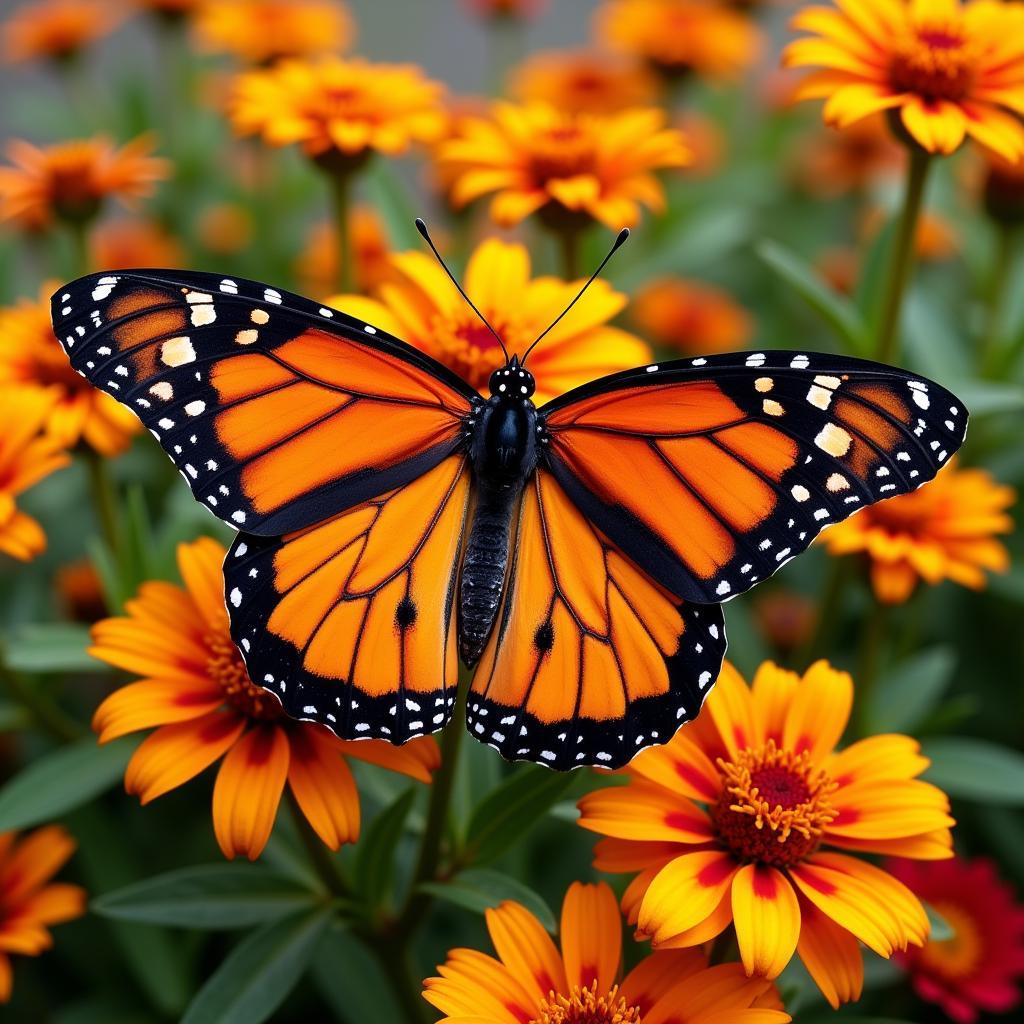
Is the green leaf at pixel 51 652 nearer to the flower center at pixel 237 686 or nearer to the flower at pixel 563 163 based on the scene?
the flower center at pixel 237 686

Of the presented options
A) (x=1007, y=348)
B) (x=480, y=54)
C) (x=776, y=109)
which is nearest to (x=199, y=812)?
(x=1007, y=348)

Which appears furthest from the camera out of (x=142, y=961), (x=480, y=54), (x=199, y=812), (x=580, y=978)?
(x=480, y=54)

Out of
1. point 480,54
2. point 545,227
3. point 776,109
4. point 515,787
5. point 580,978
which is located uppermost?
point 480,54

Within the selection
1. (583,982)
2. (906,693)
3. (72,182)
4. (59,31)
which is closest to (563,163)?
(72,182)

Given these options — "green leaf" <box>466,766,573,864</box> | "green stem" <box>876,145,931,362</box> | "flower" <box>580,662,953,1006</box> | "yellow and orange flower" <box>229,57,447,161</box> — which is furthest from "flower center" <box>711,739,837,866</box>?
"yellow and orange flower" <box>229,57,447,161</box>

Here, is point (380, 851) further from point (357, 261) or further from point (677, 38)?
point (677, 38)

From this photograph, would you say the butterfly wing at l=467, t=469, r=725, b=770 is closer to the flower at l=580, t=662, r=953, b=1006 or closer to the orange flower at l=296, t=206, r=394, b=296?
the flower at l=580, t=662, r=953, b=1006

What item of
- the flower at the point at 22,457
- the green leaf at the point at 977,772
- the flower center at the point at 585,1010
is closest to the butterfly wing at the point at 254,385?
the flower at the point at 22,457

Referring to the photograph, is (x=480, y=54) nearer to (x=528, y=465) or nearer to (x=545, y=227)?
(x=545, y=227)
